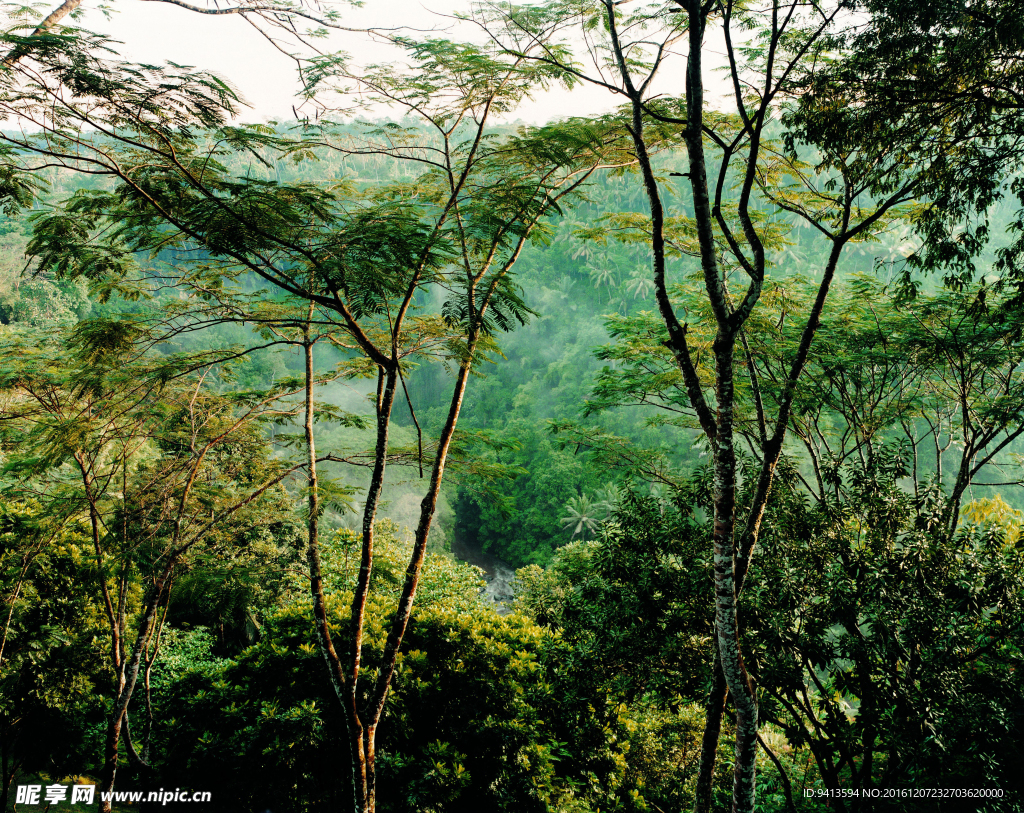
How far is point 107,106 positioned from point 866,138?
506 centimetres

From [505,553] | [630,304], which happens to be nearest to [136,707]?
[505,553]

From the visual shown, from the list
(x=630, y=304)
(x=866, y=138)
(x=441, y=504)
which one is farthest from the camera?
(x=630, y=304)

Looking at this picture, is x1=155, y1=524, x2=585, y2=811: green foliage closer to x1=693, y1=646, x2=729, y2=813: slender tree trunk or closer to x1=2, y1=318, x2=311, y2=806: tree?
x1=2, y1=318, x2=311, y2=806: tree

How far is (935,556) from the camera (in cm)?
437

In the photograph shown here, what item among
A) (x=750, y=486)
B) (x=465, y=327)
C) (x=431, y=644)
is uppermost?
(x=465, y=327)

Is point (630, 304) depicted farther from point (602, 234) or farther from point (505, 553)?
point (602, 234)

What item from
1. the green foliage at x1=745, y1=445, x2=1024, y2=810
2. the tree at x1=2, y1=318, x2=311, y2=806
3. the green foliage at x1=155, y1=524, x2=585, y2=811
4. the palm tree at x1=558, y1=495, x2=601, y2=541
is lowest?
the green foliage at x1=155, y1=524, x2=585, y2=811

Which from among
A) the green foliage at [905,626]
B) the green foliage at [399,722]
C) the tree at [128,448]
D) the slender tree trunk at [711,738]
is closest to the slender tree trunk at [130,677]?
the tree at [128,448]

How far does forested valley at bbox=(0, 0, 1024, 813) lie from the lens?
3682 millimetres

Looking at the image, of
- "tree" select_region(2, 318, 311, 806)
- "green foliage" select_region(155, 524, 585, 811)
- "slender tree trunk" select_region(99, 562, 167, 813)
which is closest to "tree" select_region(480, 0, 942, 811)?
"green foliage" select_region(155, 524, 585, 811)

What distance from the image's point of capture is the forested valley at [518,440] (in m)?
3.68

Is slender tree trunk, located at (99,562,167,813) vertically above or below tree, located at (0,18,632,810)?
below

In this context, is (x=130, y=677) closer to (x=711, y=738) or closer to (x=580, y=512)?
(x=711, y=738)

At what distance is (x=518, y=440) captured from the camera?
607cm
